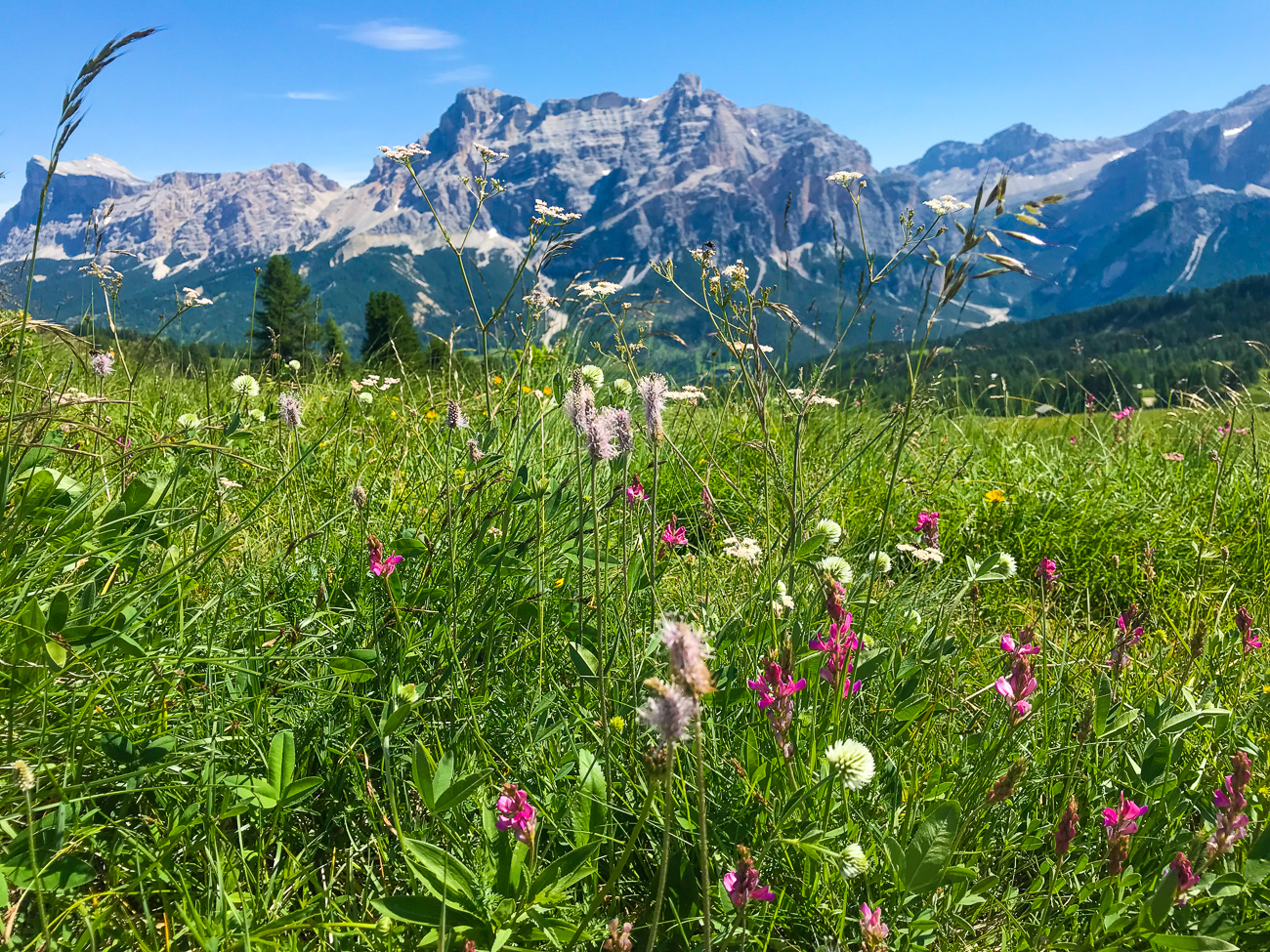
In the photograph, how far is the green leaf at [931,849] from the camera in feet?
4.68

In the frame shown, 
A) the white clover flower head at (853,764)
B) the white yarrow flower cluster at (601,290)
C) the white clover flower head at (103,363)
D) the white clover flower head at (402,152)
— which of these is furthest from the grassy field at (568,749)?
the white clover flower head at (402,152)

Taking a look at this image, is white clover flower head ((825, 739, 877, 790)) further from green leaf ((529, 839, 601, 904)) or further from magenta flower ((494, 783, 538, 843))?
magenta flower ((494, 783, 538, 843))

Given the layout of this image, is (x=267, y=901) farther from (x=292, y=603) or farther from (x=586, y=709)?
(x=292, y=603)

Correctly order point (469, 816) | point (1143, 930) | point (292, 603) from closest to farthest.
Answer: point (1143, 930)
point (469, 816)
point (292, 603)

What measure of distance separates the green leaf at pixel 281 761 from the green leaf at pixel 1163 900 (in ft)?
5.88

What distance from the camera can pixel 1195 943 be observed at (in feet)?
4.35

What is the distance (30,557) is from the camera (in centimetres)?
205

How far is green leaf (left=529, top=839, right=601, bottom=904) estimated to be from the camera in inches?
54.5

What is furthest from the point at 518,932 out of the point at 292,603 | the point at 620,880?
the point at 292,603

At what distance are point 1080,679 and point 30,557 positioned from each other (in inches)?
134

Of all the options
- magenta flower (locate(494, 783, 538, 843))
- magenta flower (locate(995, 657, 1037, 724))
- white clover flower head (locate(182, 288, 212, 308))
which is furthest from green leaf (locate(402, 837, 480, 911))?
white clover flower head (locate(182, 288, 212, 308))

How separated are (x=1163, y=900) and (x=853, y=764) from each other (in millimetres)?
556

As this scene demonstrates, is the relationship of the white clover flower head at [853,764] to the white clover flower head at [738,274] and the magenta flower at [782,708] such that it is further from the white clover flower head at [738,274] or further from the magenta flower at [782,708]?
the white clover flower head at [738,274]

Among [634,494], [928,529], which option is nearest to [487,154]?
[634,494]
